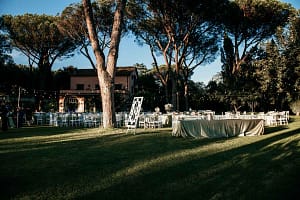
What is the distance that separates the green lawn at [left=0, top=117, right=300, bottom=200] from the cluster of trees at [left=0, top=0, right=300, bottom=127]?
41.3 ft

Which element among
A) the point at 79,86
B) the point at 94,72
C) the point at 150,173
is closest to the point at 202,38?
the point at 94,72

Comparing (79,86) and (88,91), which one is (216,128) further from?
(79,86)

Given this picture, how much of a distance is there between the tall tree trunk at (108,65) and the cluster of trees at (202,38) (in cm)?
602

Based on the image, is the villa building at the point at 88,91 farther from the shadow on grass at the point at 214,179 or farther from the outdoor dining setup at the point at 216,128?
the shadow on grass at the point at 214,179

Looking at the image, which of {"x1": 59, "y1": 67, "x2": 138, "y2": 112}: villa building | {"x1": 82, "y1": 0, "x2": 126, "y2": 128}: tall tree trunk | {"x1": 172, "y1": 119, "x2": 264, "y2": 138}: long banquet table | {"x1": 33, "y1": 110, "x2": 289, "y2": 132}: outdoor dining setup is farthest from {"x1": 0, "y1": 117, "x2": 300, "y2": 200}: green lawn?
{"x1": 59, "y1": 67, "x2": 138, "y2": 112}: villa building

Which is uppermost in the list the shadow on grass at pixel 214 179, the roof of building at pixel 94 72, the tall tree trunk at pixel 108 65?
the roof of building at pixel 94 72

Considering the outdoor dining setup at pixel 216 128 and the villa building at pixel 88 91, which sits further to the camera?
the villa building at pixel 88 91

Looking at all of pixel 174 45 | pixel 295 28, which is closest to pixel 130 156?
pixel 174 45

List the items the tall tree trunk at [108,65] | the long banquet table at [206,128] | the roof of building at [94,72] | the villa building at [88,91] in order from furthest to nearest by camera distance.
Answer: the roof of building at [94,72]
the villa building at [88,91]
the tall tree trunk at [108,65]
the long banquet table at [206,128]

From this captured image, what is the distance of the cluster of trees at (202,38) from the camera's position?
19.0 metres

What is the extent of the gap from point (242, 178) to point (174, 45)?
1652cm

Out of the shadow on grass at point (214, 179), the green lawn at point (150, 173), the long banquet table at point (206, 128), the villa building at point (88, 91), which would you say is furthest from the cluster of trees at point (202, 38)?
the shadow on grass at point (214, 179)

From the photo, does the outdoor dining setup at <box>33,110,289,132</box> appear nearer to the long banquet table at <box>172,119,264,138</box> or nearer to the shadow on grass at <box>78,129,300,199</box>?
Result: the long banquet table at <box>172,119,264,138</box>

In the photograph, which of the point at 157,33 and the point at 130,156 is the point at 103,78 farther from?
the point at 157,33
